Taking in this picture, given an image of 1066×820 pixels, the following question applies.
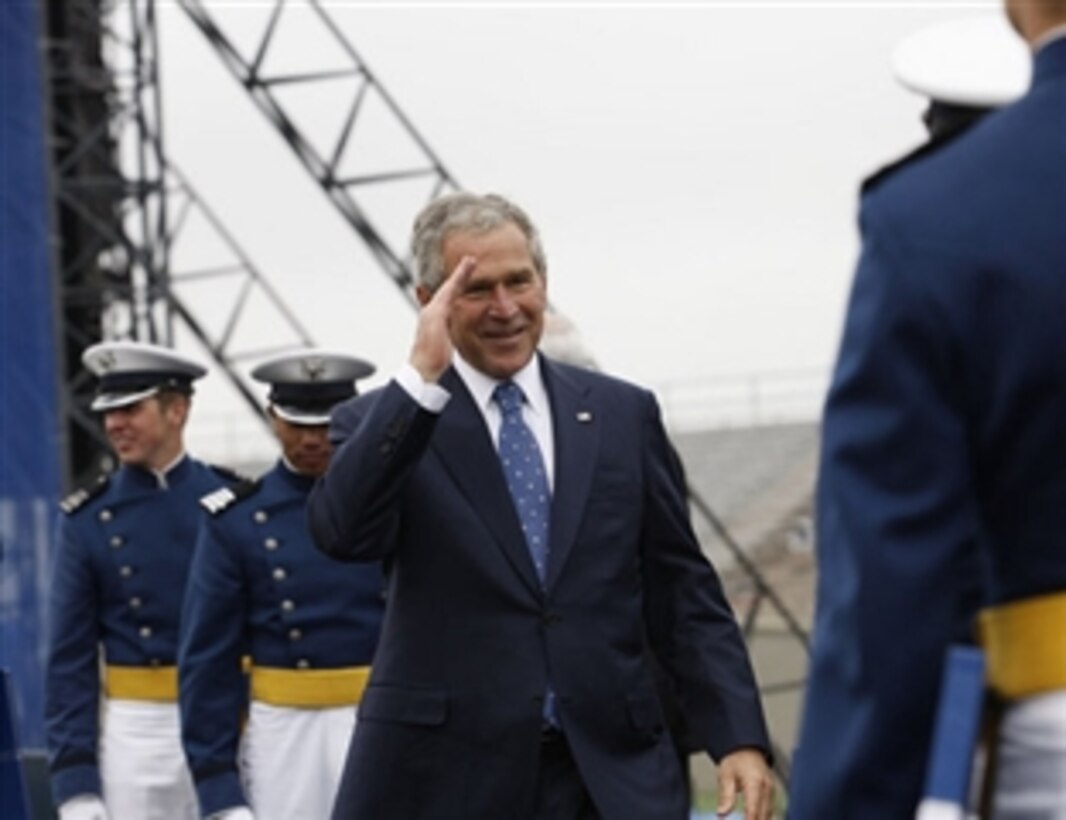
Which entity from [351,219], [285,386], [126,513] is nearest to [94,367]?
[126,513]

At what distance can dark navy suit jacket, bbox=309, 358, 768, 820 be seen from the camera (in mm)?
6148

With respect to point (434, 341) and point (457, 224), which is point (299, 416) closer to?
point (457, 224)

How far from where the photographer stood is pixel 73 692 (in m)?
10.2

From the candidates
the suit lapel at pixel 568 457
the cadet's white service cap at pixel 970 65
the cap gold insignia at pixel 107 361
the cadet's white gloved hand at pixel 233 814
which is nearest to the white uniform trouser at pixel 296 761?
the cadet's white gloved hand at pixel 233 814

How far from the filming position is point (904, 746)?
3564 millimetres

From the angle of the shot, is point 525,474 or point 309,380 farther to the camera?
point 309,380

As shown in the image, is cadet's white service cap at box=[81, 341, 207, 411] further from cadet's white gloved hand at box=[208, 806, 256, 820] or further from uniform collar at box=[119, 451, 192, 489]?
cadet's white gloved hand at box=[208, 806, 256, 820]

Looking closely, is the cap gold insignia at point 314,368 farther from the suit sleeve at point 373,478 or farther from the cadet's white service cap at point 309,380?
the suit sleeve at point 373,478

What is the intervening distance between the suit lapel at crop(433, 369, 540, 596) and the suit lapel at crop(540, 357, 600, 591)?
66 mm

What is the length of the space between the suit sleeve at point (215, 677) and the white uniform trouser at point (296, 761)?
0.32 feet

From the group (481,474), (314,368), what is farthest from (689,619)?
(314,368)

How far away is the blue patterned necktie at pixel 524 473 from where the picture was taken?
20.6ft

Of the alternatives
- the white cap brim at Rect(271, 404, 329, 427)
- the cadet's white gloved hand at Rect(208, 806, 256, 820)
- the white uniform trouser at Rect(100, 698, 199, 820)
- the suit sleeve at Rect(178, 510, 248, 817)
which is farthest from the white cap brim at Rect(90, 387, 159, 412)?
the cadet's white gloved hand at Rect(208, 806, 256, 820)

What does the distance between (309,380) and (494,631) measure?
11.4 feet
